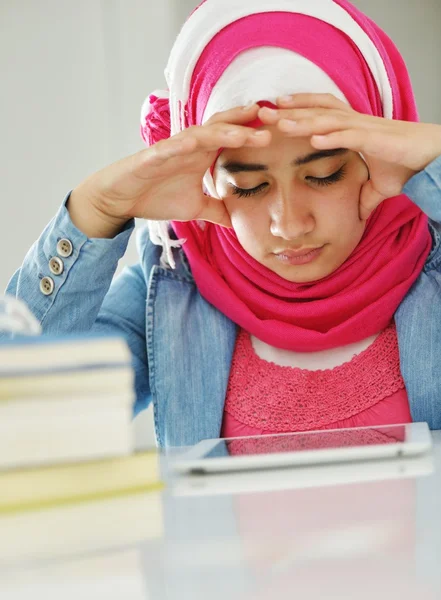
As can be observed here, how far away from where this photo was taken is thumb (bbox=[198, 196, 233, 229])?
110cm

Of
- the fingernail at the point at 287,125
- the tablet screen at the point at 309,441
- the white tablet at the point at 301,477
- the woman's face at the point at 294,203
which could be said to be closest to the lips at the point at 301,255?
the woman's face at the point at 294,203

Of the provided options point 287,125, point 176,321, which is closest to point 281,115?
point 287,125

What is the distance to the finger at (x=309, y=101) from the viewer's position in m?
0.94

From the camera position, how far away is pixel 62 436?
34cm

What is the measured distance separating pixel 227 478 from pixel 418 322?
1.78ft

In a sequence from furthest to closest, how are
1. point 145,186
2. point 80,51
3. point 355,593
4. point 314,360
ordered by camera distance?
point 80,51 → point 314,360 → point 145,186 → point 355,593

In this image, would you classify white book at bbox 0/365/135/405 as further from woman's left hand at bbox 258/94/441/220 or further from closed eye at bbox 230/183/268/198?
closed eye at bbox 230/183/268/198

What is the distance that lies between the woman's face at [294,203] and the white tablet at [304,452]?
385 millimetres

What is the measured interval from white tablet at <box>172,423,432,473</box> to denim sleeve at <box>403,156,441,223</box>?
1.15 feet

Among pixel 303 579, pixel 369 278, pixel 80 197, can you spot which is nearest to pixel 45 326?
→ pixel 80 197

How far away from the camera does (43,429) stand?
0.34 meters

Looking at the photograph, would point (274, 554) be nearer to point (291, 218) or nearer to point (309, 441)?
point (309, 441)

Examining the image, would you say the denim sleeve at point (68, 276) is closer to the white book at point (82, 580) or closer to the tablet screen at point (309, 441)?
the tablet screen at point (309, 441)

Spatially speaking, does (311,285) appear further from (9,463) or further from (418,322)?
(9,463)
